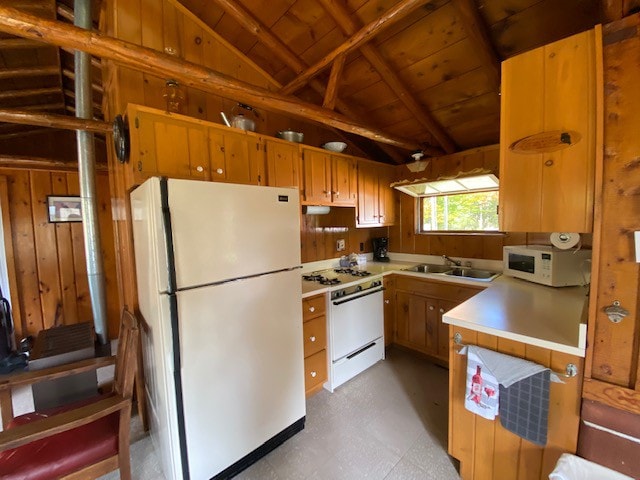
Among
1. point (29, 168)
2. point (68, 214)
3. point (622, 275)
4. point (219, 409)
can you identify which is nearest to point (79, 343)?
point (219, 409)

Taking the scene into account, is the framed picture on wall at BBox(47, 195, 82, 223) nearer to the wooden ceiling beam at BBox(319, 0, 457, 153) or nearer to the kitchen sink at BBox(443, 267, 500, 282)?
the wooden ceiling beam at BBox(319, 0, 457, 153)

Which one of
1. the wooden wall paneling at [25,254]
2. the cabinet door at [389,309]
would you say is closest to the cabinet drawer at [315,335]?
the cabinet door at [389,309]

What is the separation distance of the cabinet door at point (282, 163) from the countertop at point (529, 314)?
3.12 ft

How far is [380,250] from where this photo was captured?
364cm

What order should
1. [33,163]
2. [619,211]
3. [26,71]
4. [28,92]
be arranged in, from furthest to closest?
1. [33,163]
2. [28,92]
3. [26,71]
4. [619,211]

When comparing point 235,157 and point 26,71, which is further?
point 26,71

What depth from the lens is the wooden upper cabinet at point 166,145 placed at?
5.29 ft

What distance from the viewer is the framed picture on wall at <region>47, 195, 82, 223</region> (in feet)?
11.0

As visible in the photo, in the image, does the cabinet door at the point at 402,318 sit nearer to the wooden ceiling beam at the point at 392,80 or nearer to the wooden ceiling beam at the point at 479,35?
the wooden ceiling beam at the point at 392,80

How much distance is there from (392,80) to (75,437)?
3115mm


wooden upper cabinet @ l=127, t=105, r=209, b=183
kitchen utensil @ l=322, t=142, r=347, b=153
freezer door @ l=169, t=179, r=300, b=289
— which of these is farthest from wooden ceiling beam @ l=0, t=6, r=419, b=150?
freezer door @ l=169, t=179, r=300, b=289

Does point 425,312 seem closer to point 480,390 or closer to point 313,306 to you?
point 313,306

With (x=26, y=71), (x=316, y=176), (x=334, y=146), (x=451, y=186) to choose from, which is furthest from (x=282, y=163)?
(x=26, y=71)

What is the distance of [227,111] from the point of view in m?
2.27
